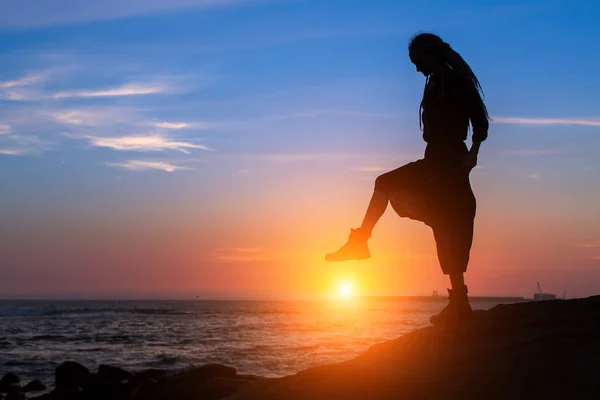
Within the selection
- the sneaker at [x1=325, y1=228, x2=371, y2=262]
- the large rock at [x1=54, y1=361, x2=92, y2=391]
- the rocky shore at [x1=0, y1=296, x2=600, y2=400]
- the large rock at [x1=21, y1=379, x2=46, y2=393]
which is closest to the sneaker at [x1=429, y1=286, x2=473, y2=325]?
the rocky shore at [x1=0, y1=296, x2=600, y2=400]

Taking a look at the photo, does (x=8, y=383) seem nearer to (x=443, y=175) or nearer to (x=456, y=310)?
(x=456, y=310)

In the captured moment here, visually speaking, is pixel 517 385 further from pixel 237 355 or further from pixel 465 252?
pixel 237 355

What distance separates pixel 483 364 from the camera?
19.2 ft

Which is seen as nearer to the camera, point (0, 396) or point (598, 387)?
point (598, 387)

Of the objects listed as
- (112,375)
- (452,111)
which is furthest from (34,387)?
(452,111)

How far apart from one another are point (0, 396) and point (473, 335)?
555 inches

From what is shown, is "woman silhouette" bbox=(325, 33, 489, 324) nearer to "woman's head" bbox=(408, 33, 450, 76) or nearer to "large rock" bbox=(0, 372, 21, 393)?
"woman's head" bbox=(408, 33, 450, 76)

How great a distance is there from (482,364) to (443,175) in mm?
2087

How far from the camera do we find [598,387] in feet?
16.7

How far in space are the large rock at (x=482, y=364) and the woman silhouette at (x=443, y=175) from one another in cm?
50

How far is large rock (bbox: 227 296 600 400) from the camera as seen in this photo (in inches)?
209

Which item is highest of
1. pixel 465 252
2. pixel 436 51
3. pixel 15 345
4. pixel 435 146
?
pixel 436 51

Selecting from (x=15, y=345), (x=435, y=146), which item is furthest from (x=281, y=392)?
(x=15, y=345)

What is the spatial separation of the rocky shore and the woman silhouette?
525mm
